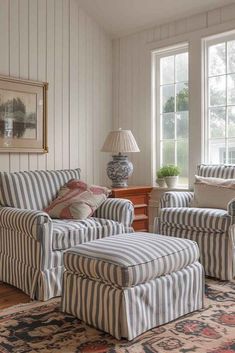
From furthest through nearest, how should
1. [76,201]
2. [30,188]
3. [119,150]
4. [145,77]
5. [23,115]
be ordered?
[145,77] → [119,150] → [23,115] → [30,188] → [76,201]

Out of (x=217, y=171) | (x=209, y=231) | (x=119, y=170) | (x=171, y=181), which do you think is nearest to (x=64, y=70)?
(x=119, y=170)

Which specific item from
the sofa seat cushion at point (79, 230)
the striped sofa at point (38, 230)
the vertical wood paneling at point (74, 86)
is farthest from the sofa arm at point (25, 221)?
the vertical wood paneling at point (74, 86)

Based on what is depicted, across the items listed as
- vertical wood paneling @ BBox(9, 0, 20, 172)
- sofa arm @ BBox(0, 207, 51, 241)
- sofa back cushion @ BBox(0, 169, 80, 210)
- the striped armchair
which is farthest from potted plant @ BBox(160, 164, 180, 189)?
sofa arm @ BBox(0, 207, 51, 241)

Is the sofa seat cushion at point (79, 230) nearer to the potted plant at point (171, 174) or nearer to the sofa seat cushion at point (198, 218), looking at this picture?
the sofa seat cushion at point (198, 218)

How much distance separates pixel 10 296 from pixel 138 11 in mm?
3226

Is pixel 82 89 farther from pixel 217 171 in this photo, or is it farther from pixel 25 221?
→ pixel 25 221

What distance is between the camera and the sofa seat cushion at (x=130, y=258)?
7.13 ft

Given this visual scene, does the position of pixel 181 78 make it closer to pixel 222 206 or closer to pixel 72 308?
pixel 222 206

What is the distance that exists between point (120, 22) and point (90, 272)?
3357 mm

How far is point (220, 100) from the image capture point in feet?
13.8

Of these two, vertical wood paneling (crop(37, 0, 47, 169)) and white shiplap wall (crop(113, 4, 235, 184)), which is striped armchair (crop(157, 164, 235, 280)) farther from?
vertical wood paneling (crop(37, 0, 47, 169))

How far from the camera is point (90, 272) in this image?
231cm

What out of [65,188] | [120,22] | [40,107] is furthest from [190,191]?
[120,22]

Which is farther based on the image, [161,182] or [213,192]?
[161,182]
